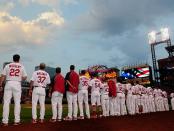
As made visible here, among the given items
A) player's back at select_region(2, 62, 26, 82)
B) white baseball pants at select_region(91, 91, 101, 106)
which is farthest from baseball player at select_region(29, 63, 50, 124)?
white baseball pants at select_region(91, 91, 101, 106)

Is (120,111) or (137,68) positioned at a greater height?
(137,68)

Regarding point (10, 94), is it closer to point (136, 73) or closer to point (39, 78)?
point (39, 78)

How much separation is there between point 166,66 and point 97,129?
60.3 metres

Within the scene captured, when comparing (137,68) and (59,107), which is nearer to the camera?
(59,107)

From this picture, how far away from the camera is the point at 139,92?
78.9 ft

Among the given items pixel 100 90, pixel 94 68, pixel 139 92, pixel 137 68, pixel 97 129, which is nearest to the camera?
pixel 97 129

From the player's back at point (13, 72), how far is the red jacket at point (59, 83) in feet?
10.0

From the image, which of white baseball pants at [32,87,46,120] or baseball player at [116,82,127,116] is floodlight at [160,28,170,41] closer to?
baseball player at [116,82,127,116]

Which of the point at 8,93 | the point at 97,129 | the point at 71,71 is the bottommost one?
the point at 97,129

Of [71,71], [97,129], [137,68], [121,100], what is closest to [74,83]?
[71,71]

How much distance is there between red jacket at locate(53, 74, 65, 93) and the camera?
14.0 metres

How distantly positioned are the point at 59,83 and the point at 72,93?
105 centimetres

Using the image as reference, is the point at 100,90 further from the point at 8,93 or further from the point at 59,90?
the point at 8,93

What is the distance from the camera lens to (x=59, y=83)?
14062 millimetres
